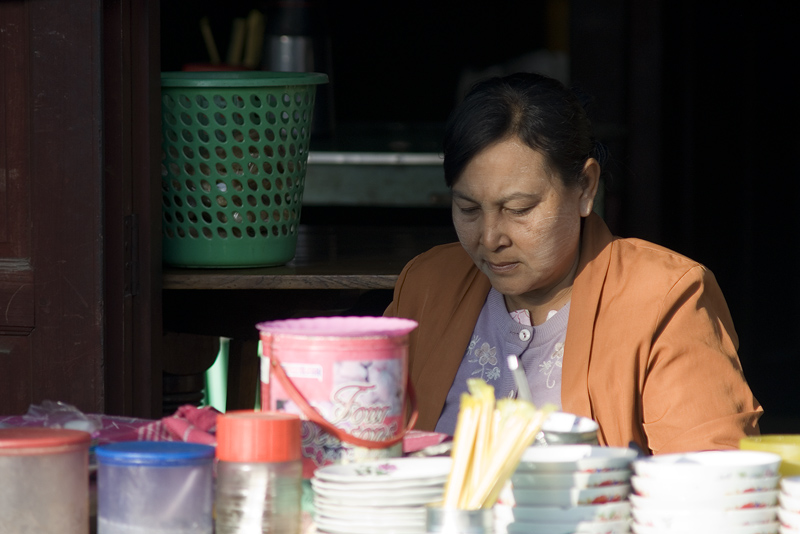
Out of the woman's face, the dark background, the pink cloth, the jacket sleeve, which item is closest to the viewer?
the pink cloth

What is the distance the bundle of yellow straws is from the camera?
3.16 ft

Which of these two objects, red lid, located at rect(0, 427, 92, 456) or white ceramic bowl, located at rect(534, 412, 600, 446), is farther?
white ceramic bowl, located at rect(534, 412, 600, 446)

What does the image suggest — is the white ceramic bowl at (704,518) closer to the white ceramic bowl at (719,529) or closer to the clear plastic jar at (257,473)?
the white ceramic bowl at (719,529)

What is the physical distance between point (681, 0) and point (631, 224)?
51.1 inches

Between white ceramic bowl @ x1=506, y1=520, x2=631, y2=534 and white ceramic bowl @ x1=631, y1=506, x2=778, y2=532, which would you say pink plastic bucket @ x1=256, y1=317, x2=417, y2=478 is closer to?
white ceramic bowl @ x1=506, y1=520, x2=631, y2=534

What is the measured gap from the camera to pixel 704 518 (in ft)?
3.25

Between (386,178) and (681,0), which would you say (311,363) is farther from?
(681,0)

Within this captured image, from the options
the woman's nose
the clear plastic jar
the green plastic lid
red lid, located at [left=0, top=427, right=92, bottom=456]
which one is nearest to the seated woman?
the woman's nose

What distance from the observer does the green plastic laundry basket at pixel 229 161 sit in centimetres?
219

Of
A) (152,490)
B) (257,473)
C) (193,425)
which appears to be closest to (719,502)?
(257,473)

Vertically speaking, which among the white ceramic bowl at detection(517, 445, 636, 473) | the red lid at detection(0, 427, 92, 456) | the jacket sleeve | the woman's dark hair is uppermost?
the woman's dark hair

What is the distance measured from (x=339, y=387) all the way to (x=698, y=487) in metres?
0.38

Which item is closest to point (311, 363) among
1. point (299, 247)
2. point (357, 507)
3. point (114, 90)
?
point (357, 507)

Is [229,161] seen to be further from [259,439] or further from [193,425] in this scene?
[259,439]
